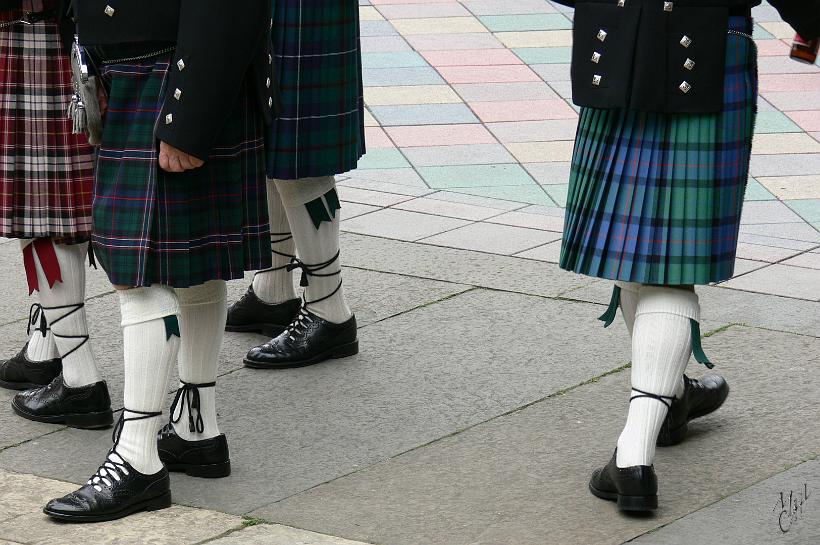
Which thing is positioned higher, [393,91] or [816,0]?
[816,0]

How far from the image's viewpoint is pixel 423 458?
3.88 metres

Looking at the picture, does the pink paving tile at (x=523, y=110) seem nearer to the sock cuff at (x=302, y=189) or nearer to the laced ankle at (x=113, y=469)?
the sock cuff at (x=302, y=189)

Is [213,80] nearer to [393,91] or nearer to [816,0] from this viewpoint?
[816,0]

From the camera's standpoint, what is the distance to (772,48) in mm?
9703

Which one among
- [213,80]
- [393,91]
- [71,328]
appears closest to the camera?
[213,80]

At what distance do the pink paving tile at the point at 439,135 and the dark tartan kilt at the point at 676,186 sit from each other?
13.9 ft

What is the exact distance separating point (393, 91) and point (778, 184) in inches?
109

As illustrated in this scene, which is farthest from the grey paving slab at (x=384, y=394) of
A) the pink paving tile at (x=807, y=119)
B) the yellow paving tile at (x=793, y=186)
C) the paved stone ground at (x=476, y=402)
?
the pink paving tile at (x=807, y=119)

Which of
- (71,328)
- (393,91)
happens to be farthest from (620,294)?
(393,91)

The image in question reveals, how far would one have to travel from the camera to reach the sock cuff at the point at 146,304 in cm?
353

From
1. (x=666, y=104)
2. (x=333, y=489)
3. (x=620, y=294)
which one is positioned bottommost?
(x=333, y=489)

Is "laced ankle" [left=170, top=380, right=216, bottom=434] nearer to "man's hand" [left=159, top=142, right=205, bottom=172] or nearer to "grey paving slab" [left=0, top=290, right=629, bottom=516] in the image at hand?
"grey paving slab" [left=0, top=290, right=629, bottom=516]

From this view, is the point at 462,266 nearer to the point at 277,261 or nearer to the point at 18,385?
the point at 277,261

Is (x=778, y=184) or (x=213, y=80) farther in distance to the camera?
(x=778, y=184)
